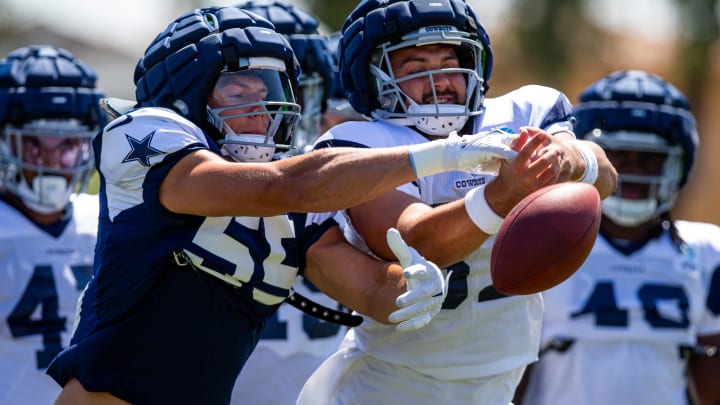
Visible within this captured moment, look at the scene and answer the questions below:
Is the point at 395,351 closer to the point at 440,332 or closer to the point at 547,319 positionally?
the point at 440,332

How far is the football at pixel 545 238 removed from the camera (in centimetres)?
329

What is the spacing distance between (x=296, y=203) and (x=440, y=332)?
72cm

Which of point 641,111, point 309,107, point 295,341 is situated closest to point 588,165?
point 295,341

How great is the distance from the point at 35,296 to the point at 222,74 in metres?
1.99

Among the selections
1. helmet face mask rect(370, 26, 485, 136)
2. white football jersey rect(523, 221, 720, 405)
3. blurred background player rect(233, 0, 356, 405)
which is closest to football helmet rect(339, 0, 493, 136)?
helmet face mask rect(370, 26, 485, 136)

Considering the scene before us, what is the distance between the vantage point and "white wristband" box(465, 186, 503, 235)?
11.3ft

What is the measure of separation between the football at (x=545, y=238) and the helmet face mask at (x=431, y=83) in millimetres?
654

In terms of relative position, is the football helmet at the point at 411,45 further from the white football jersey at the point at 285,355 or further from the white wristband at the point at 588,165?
the white football jersey at the point at 285,355

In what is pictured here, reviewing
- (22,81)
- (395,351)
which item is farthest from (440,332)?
(22,81)

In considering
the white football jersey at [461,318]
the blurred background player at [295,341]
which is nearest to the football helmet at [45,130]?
the blurred background player at [295,341]

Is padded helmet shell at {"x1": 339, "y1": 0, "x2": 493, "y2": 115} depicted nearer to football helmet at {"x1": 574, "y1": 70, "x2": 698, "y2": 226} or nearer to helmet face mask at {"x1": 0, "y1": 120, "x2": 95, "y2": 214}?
helmet face mask at {"x1": 0, "y1": 120, "x2": 95, "y2": 214}

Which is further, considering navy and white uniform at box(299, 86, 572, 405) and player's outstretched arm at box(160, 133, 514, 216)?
navy and white uniform at box(299, 86, 572, 405)

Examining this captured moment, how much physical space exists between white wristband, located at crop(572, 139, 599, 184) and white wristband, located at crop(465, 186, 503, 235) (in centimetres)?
29

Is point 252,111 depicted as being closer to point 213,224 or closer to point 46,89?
Answer: point 213,224
